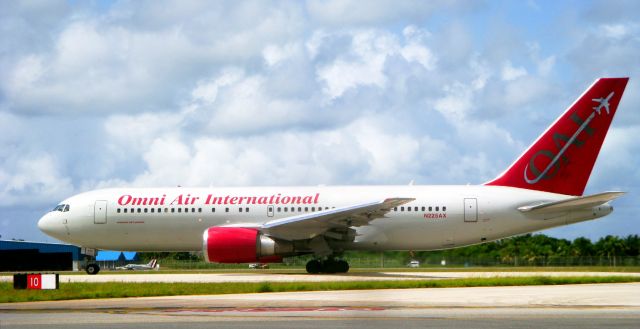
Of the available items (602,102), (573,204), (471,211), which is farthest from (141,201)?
(602,102)

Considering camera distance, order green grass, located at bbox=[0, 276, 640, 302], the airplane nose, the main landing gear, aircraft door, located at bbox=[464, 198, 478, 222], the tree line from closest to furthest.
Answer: green grass, located at bbox=[0, 276, 640, 302] < aircraft door, located at bbox=[464, 198, 478, 222] < the main landing gear < the airplane nose < the tree line

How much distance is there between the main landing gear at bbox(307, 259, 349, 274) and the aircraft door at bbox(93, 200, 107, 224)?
26.4 ft

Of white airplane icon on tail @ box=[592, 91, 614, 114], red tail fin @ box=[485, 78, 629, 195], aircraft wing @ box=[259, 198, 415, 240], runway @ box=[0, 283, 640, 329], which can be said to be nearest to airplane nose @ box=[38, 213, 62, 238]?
aircraft wing @ box=[259, 198, 415, 240]

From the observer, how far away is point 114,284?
977 inches

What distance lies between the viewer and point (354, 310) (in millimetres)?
15758

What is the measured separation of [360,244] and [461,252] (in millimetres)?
17895

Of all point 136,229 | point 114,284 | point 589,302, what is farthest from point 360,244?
point 589,302

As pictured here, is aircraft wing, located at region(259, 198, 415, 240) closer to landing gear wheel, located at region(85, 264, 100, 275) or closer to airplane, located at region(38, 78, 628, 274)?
airplane, located at region(38, 78, 628, 274)

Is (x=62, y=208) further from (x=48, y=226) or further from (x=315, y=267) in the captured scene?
(x=315, y=267)

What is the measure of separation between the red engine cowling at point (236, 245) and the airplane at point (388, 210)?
39 millimetres

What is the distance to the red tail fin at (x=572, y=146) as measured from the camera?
31.5 m

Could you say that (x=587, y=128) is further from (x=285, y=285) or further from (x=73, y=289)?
(x=73, y=289)

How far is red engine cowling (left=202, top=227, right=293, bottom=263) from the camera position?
98.4ft

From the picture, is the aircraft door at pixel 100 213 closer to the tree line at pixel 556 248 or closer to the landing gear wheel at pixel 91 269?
the landing gear wheel at pixel 91 269
